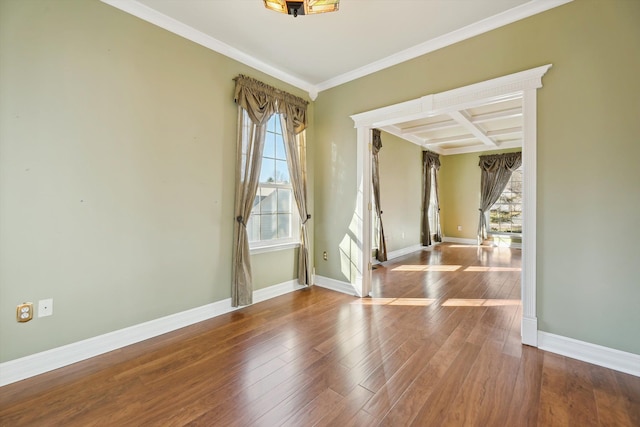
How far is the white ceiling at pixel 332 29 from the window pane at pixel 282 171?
1.10m

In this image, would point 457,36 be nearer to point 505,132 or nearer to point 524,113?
point 524,113

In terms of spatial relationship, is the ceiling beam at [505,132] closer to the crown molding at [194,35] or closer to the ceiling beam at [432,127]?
the ceiling beam at [432,127]

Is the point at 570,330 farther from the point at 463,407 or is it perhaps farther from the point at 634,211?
the point at 463,407

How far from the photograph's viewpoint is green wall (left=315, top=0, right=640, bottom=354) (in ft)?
6.24

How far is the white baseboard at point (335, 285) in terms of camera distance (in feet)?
11.6

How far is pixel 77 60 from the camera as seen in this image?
6.62ft

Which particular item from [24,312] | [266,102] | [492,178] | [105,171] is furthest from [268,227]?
[492,178]

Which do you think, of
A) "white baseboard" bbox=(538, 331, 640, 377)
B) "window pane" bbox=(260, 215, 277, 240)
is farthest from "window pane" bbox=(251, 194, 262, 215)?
"white baseboard" bbox=(538, 331, 640, 377)

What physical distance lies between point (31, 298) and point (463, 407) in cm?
292

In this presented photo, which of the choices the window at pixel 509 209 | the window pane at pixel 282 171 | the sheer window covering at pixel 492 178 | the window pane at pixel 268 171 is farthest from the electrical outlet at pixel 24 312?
the window at pixel 509 209

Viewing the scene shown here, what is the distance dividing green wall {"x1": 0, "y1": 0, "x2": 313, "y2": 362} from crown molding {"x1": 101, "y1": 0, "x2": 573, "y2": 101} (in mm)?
76

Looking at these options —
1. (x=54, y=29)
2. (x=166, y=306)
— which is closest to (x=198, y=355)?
(x=166, y=306)

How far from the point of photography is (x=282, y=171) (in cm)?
360

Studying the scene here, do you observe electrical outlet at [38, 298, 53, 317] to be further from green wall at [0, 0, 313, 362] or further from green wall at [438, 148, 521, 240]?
green wall at [438, 148, 521, 240]
